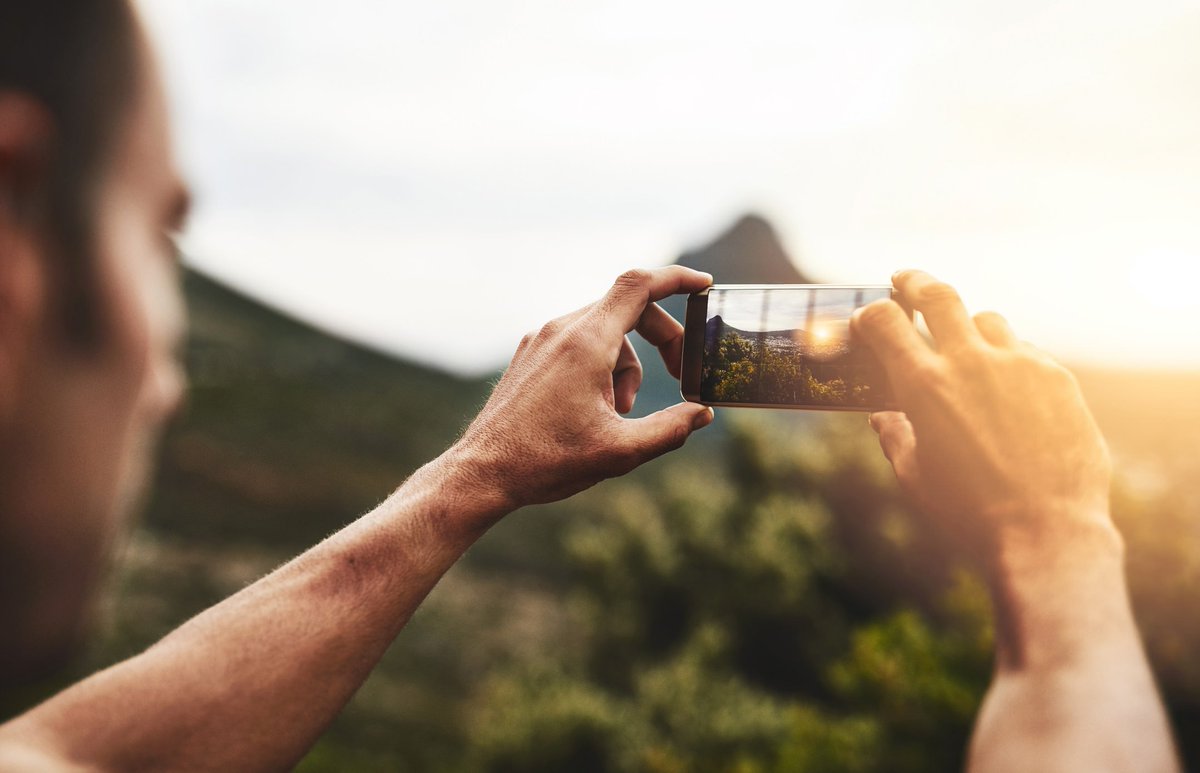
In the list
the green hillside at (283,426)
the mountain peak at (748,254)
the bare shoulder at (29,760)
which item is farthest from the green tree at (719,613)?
the green hillside at (283,426)

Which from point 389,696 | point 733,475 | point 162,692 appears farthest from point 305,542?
point 162,692

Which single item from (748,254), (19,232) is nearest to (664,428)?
(19,232)

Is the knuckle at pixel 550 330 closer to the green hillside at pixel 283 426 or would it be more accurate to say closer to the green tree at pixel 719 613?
the green tree at pixel 719 613

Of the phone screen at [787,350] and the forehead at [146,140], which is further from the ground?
the forehead at [146,140]

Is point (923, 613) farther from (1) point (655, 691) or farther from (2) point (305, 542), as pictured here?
(2) point (305, 542)

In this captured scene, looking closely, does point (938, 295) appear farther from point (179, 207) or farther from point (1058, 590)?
point (179, 207)

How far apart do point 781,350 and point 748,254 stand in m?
9.32

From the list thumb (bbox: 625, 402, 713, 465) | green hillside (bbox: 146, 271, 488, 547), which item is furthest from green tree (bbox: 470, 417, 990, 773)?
green hillside (bbox: 146, 271, 488, 547)

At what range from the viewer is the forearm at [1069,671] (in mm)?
1225

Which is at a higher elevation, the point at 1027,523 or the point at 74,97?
the point at 74,97

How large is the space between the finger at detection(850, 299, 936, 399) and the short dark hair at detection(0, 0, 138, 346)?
140cm

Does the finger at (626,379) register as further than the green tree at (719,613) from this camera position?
No

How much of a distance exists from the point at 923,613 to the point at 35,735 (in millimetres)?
9258

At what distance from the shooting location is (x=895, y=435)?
70.6 inches
